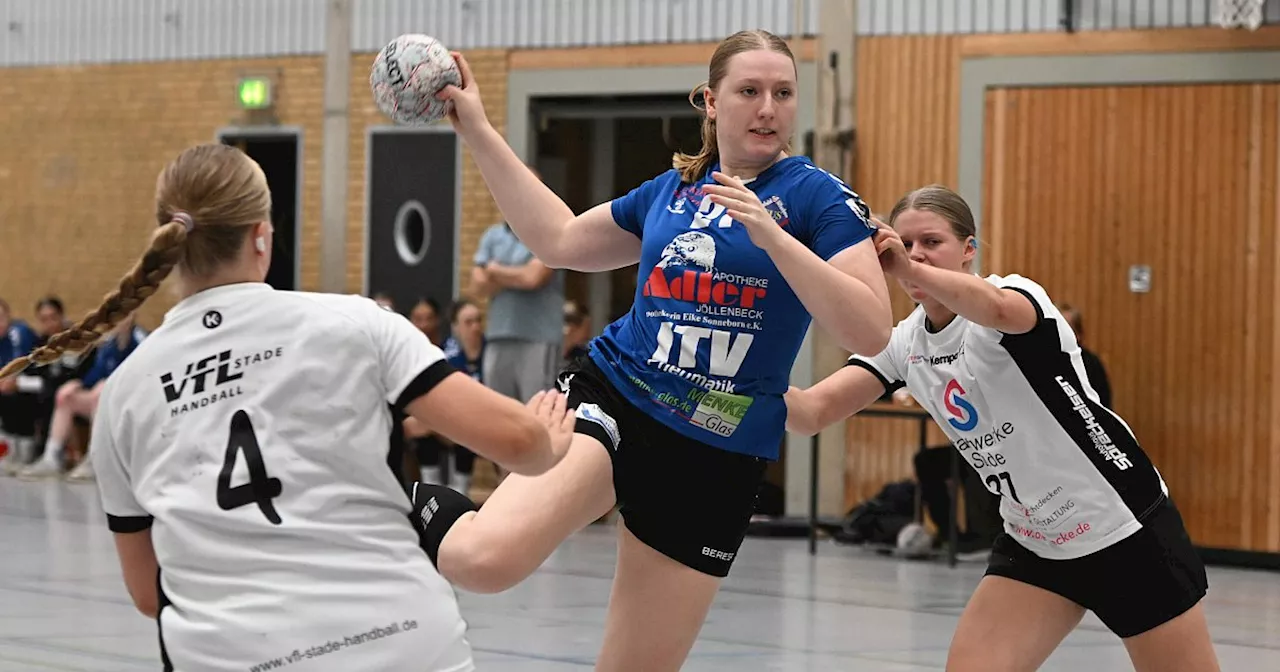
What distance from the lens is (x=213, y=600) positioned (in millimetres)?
2828

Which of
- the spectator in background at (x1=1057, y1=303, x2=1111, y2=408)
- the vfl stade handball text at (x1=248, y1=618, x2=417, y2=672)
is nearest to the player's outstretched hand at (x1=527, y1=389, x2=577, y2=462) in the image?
the vfl stade handball text at (x1=248, y1=618, x2=417, y2=672)

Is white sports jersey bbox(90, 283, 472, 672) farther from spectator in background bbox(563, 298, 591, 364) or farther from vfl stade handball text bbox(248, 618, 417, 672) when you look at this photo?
spectator in background bbox(563, 298, 591, 364)

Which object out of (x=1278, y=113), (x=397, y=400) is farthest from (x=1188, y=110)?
(x=397, y=400)

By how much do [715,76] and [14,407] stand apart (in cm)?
1245

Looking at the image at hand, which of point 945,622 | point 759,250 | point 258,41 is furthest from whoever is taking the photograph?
point 258,41

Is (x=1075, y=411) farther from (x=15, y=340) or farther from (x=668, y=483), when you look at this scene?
(x=15, y=340)

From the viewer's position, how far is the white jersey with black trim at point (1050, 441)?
417cm

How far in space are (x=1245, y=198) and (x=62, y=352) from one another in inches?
361

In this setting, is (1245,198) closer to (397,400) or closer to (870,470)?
(870,470)

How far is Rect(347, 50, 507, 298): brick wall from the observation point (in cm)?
1375

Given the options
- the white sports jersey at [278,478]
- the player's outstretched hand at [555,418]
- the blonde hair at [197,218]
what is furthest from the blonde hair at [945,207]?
the blonde hair at [197,218]

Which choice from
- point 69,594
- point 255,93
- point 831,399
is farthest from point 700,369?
point 255,93

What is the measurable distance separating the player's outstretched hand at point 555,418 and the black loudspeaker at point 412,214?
35.0 ft

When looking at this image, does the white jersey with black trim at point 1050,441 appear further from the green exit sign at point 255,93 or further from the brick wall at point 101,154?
the green exit sign at point 255,93
